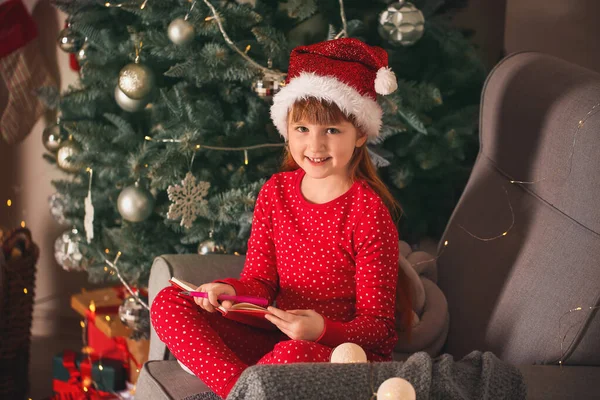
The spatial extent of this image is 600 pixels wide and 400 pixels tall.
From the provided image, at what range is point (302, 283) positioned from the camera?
1.66m

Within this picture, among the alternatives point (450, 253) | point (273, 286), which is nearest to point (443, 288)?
point (450, 253)

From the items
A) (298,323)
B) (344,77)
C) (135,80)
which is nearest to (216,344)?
(298,323)

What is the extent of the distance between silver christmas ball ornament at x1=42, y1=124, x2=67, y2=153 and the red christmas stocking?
494 millimetres

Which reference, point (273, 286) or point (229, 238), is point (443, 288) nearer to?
point (273, 286)

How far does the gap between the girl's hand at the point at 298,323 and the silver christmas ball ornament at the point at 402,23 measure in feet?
3.12

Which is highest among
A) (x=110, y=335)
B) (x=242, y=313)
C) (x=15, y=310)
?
(x=242, y=313)

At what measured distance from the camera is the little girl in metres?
1.50

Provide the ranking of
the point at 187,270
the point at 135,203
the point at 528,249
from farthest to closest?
the point at 135,203
the point at 187,270
the point at 528,249

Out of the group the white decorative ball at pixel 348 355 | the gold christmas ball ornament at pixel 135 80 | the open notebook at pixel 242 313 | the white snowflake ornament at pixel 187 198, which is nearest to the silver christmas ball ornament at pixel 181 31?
the gold christmas ball ornament at pixel 135 80

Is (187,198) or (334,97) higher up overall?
(334,97)

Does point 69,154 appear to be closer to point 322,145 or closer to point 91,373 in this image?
point 91,373

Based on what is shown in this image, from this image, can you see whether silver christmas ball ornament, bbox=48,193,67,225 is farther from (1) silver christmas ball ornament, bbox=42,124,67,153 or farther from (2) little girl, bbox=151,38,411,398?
(2) little girl, bbox=151,38,411,398

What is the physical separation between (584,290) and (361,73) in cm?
60

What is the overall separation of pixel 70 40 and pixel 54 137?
0.32m
